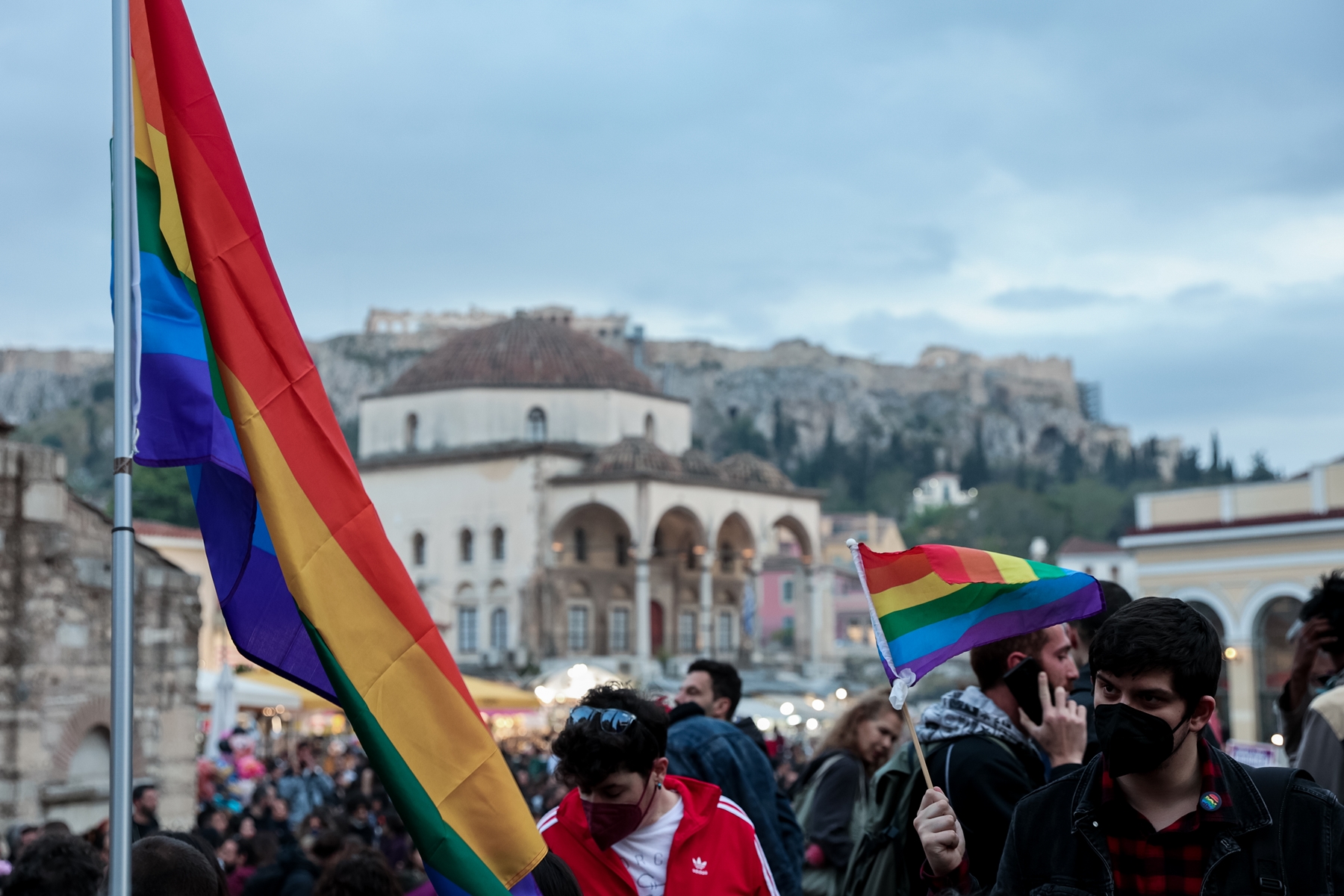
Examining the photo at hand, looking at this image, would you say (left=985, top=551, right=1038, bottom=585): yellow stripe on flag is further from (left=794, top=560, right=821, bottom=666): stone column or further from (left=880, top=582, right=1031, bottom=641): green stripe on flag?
(left=794, top=560, right=821, bottom=666): stone column

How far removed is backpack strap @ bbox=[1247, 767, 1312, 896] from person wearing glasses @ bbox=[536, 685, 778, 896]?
162cm

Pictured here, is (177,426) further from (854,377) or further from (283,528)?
(854,377)

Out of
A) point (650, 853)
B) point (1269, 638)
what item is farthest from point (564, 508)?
point (650, 853)

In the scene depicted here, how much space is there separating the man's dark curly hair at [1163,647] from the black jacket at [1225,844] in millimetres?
147

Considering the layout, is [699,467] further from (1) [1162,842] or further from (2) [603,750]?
(1) [1162,842]

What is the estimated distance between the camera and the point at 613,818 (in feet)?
13.4

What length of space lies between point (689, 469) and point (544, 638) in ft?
23.5

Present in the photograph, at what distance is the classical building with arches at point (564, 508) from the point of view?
5041 centimetres

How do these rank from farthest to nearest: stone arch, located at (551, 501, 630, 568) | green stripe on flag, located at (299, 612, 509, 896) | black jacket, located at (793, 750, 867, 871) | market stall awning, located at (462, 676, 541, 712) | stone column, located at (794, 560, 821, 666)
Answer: stone column, located at (794, 560, 821, 666)
stone arch, located at (551, 501, 630, 568)
market stall awning, located at (462, 676, 541, 712)
black jacket, located at (793, 750, 867, 871)
green stripe on flag, located at (299, 612, 509, 896)

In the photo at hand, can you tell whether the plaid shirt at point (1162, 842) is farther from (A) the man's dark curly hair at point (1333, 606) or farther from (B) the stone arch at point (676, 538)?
(B) the stone arch at point (676, 538)

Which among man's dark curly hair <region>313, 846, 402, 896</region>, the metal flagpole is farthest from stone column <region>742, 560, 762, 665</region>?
the metal flagpole

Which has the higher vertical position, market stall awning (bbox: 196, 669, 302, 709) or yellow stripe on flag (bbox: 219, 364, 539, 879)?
yellow stripe on flag (bbox: 219, 364, 539, 879)

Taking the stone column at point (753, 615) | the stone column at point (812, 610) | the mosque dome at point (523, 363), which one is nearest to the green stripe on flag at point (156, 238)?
the stone column at point (753, 615)

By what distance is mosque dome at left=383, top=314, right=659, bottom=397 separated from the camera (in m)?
55.2
